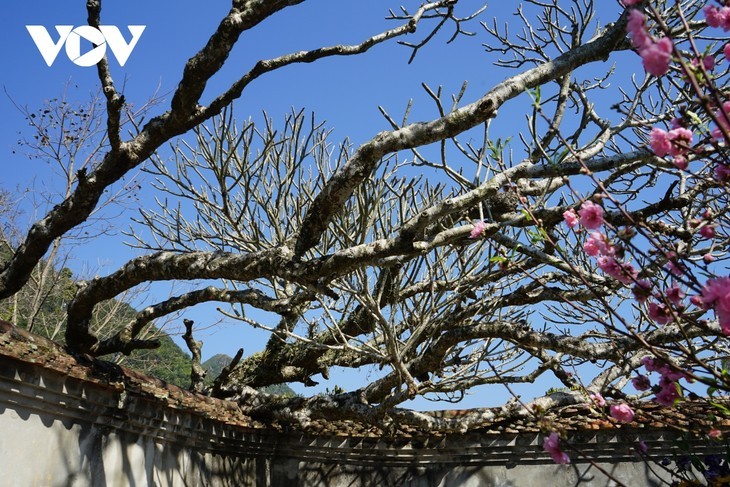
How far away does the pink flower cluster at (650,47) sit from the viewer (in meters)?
1.99

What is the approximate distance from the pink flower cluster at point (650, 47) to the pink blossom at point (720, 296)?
27.6 inches

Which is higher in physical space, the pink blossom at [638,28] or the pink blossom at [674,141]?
the pink blossom at [638,28]

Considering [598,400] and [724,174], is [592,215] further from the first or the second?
[598,400]

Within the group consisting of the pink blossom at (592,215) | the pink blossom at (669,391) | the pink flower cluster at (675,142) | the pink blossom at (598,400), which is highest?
the pink flower cluster at (675,142)

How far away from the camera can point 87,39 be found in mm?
5199

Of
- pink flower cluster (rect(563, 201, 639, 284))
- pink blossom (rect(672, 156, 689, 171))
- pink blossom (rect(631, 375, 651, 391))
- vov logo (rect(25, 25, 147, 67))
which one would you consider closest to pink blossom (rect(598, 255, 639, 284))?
pink flower cluster (rect(563, 201, 639, 284))

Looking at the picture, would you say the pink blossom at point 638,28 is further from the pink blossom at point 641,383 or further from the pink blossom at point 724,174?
the pink blossom at point 641,383

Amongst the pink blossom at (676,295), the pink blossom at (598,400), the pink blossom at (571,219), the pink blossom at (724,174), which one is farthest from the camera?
the pink blossom at (598,400)

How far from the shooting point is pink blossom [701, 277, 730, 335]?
2.05 metres

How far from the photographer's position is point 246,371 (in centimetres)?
878

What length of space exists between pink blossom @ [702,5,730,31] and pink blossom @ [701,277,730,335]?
0.96m

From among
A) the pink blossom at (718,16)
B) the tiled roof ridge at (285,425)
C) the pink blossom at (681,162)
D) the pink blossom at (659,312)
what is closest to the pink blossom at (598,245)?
the pink blossom at (659,312)

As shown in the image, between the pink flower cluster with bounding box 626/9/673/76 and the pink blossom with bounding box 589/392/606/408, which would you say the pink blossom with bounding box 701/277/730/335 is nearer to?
the pink flower cluster with bounding box 626/9/673/76

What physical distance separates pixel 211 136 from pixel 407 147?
3986 mm
